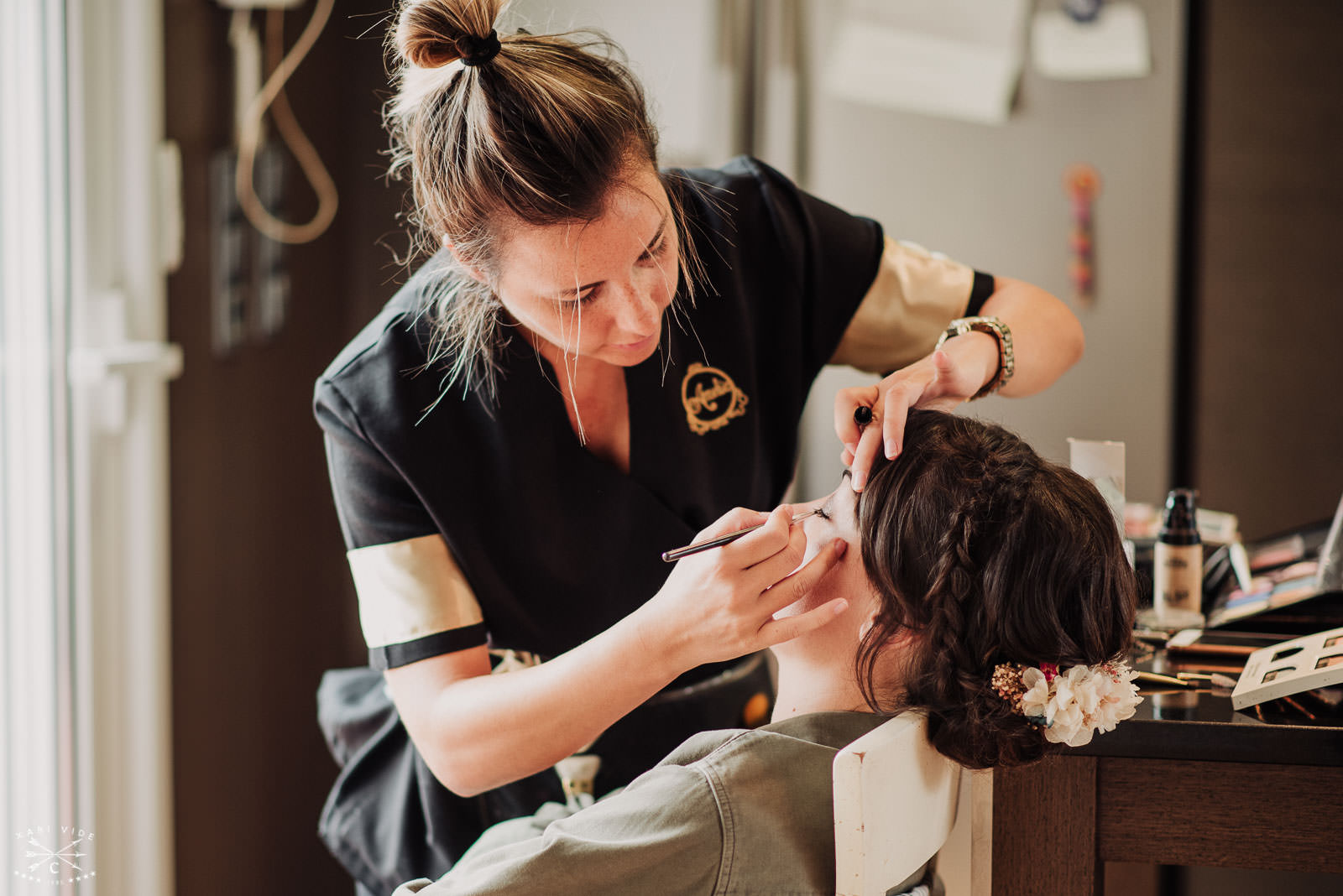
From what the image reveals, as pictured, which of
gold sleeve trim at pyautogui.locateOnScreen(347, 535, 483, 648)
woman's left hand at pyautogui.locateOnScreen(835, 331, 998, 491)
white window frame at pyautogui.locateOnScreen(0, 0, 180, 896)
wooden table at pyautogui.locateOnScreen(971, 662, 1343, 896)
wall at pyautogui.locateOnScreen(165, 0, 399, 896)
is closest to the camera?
wooden table at pyautogui.locateOnScreen(971, 662, 1343, 896)

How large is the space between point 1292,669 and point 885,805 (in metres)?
0.40

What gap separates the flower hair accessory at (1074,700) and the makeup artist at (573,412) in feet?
0.51

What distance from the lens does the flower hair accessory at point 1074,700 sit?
0.85 metres

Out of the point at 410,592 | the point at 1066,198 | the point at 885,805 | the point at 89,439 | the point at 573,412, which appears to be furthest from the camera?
the point at 1066,198

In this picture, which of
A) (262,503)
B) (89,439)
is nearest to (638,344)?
(89,439)

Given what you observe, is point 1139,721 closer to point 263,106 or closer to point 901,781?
point 901,781

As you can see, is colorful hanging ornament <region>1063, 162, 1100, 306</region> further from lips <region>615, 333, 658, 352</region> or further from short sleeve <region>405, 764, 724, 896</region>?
short sleeve <region>405, 764, 724, 896</region>

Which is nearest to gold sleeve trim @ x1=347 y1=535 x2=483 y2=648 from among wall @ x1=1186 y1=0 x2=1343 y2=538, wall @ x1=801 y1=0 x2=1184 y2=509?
wall @ x1=801 y1=0 x2=1184 y2=509

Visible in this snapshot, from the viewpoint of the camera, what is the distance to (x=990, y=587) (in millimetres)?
914

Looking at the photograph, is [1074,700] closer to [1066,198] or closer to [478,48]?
[478,48]

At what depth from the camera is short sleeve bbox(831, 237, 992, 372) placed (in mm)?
1330

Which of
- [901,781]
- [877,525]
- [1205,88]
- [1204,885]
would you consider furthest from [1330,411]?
[901,781]

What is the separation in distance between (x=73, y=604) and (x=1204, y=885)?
2044 mm

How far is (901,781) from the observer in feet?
2.70
